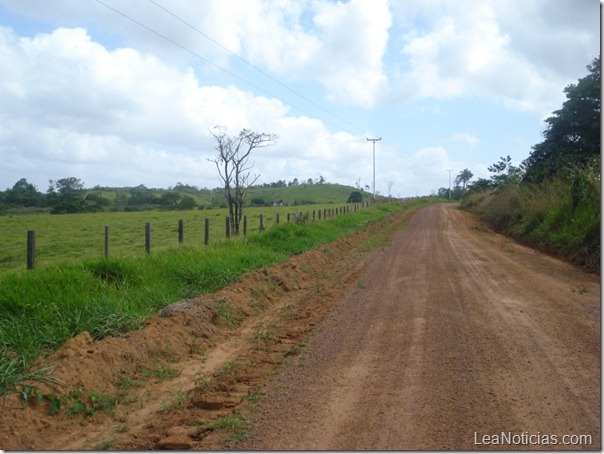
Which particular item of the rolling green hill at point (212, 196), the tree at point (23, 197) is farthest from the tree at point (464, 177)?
the tree at point (23, 197)

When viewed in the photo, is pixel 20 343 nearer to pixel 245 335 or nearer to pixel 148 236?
pixel 245 335

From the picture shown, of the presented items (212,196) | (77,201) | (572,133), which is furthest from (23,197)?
(572,133)

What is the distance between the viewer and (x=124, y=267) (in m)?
9.42

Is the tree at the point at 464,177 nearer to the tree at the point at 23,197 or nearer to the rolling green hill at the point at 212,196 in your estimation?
the rolling green hill at the point at 212,196

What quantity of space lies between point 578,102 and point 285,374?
23.2 m

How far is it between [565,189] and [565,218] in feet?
7.58

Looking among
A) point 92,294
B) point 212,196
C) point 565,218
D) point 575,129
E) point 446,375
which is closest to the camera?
point 446,375

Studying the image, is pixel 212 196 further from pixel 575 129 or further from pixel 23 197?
pixel 575 129

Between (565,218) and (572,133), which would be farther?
(572,133)

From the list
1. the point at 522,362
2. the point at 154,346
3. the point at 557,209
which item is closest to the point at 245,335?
the point at 154,346

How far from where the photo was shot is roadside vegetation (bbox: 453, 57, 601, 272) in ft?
46.0

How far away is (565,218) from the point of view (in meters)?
16.2

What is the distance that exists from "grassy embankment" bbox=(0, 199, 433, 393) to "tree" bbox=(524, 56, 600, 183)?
1714 cm

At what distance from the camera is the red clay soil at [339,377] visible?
4304 mm
